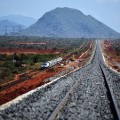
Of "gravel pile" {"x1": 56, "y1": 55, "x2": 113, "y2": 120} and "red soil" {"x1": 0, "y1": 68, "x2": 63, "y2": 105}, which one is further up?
"gravel pile" {"x1": 56, "y1": 55, "x2": 113, "y2": 120}

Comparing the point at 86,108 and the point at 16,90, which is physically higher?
the point at 86,108

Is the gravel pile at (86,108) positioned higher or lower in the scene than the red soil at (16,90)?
higher

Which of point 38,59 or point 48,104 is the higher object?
point 48,104

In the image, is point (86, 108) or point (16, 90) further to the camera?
point (16, 90)

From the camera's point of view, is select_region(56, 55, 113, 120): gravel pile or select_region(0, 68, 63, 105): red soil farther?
select_region(0, 68, 63, 105): red soil

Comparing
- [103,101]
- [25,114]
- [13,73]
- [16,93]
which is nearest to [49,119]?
[25,114]

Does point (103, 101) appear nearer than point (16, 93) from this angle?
Yes

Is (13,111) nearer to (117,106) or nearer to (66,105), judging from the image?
(66,105)

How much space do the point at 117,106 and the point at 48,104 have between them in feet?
10.7

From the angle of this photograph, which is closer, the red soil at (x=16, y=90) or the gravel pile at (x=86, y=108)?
the gravel pile at (x=86, y=108)

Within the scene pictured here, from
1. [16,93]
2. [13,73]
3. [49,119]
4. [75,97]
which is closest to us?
[49,119]

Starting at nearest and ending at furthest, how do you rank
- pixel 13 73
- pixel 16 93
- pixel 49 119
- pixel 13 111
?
pixel 49 119, pixel 13 111, pixel 16 93, pixel 13 73

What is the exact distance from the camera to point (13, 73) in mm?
48219

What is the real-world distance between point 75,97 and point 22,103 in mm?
3169
